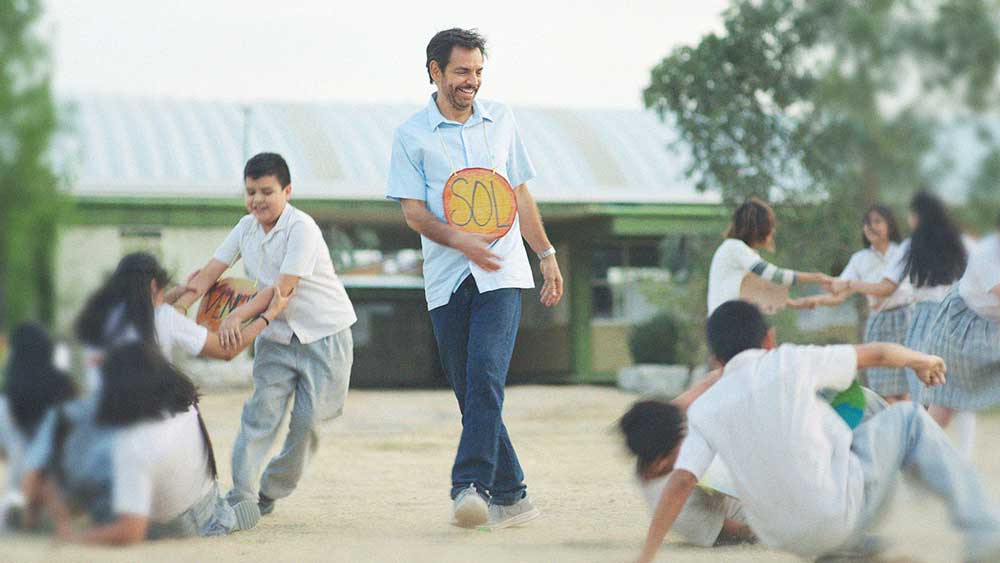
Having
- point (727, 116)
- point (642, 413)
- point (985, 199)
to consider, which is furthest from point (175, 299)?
point (727, 116)

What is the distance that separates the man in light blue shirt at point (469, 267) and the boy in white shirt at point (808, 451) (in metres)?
1.31

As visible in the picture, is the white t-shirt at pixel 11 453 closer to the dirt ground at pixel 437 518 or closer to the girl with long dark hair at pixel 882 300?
the dirt ground at pixel 437 518

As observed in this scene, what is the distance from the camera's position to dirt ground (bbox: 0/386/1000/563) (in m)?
4.08

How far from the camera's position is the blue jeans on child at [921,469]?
396 cm

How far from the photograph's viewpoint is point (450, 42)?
5348mm

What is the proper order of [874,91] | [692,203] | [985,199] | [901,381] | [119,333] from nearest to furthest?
[119,333], [985,199], [901,381], [874,91], [692,203]

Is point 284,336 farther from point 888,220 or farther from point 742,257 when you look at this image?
point 888,220

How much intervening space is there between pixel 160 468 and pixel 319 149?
779 inches

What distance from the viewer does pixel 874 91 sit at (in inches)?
438

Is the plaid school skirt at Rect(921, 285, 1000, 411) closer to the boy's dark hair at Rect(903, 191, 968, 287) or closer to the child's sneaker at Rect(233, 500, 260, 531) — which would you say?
the boy's dark hair at Rect(903, 191, 968, 287)

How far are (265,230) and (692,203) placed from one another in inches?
616

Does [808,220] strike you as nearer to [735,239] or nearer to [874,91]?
[874,91]

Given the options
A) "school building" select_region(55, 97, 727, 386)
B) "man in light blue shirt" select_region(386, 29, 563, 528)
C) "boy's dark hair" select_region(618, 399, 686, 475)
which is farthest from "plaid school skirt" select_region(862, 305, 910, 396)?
"school building" select_region(55, 97, 727, 386)

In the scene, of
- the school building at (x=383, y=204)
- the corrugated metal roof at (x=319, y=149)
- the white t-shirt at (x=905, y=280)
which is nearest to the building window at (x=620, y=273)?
the school building at (x=383, y=204)
